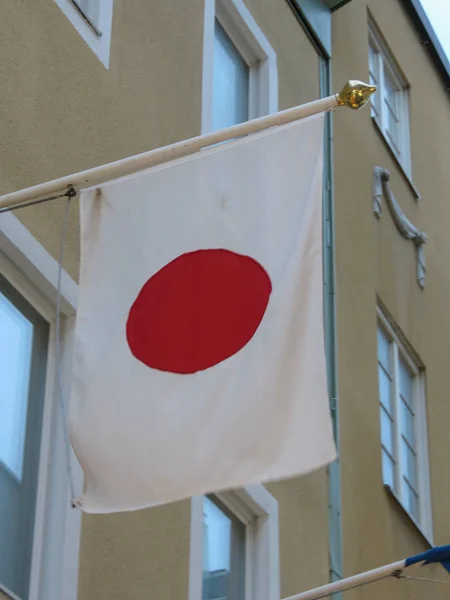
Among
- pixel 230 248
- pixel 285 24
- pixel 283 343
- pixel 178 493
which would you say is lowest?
pixel 178 493

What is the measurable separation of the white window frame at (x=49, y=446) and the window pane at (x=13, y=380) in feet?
0.39

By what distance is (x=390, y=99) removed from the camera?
50.4 feet

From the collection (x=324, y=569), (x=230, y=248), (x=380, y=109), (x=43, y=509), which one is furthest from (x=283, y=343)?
(x=380, y=109)


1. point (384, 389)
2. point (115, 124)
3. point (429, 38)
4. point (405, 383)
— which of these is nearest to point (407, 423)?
point (405, 383)

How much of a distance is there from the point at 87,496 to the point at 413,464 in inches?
317

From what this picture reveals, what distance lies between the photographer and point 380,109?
1471 centimetres

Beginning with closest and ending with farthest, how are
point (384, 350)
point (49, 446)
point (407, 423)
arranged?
point (49, 446), point (384, 350), point (407, 423)

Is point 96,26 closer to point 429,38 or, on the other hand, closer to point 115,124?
point 115,124

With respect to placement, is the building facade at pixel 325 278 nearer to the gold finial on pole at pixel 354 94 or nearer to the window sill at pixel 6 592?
the window sill at pixel 6 592

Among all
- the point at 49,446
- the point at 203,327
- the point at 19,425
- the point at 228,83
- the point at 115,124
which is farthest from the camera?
the point at 228,83

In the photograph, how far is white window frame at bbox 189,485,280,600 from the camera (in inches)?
341

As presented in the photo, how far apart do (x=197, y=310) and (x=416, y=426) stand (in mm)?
8059

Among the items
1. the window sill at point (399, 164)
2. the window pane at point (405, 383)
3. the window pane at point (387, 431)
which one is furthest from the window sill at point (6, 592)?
the window sill at point (399, 164)

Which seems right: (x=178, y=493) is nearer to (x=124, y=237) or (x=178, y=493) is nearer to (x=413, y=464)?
(x=124, y=237)
